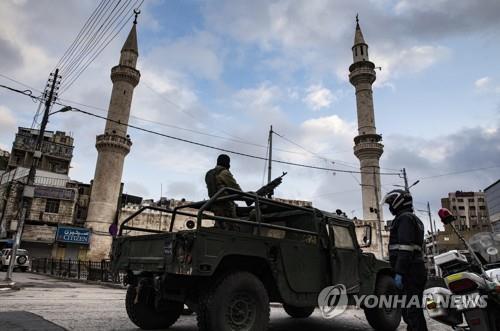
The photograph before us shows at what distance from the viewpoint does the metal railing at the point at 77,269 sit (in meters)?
19.0

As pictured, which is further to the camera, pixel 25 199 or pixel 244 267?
pixel 25 199

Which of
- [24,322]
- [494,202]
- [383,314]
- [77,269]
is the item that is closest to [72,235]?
[77,269]

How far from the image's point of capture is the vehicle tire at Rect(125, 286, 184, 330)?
5.11 meters

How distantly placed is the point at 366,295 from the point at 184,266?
325cm

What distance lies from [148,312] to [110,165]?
31.3m

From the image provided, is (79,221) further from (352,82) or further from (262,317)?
(262,317)

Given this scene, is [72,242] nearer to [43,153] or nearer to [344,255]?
[43,153]

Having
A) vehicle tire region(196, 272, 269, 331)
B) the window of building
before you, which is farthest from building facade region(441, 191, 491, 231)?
vehicle tire region(196, 272, 269, 331)

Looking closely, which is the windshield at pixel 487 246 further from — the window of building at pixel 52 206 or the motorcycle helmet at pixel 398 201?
the window of building at pixel 52 206

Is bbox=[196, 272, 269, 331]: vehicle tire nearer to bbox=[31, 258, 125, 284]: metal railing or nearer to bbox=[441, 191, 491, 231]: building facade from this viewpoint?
bbox=[31, 258, 125, 284]: metal railing

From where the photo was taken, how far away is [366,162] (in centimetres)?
3872

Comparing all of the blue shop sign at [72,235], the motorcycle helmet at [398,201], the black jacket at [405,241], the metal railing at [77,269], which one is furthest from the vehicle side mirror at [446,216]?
the blue shop sign at [72,235]

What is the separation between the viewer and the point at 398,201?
496 cm

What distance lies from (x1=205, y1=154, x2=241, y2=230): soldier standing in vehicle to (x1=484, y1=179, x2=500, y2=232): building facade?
57667 millimetres
